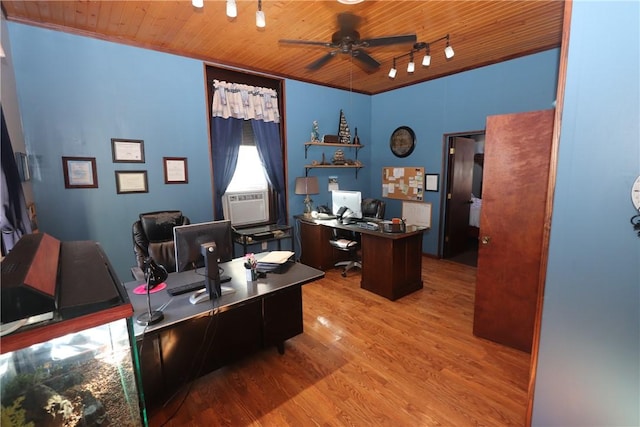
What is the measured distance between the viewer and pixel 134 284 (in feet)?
6.82

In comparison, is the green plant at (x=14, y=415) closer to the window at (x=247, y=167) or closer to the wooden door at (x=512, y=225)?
the wooden door at (x=512, y=225)

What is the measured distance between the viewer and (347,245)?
12.9 feet

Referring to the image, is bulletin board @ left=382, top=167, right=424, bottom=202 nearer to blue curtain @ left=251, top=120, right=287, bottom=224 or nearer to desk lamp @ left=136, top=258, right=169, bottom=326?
blue curtain @ left=251, top=120, right=287, bottom=224

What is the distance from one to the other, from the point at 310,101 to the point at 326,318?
343 centimetres

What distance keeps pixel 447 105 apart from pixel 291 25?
2777 millimetres

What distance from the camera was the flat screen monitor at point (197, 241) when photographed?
184 centimetres

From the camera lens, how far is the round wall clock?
506 centimetres

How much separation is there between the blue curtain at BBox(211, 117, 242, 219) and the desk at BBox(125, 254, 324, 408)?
5.92 ft

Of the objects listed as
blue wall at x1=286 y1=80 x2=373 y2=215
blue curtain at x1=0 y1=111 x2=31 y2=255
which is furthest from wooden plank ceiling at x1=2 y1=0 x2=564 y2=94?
blue curtain at x1=0 y1=111 x2=31 y2=255

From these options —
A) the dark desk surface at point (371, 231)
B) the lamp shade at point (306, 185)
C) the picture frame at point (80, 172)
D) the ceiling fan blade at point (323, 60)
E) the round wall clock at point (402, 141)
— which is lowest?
the dark desk surface at point (371, 231)

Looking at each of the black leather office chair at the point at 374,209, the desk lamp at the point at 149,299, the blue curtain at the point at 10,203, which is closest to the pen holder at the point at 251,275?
the desk lamp at the point at 149,299

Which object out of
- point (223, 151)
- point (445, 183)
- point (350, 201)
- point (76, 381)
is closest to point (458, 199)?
point (445, 183)

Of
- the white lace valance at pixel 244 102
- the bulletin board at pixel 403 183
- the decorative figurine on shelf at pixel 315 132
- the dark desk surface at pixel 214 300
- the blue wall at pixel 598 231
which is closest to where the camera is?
the blue wall at pixel 598 231

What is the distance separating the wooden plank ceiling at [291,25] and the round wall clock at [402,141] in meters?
1.33
